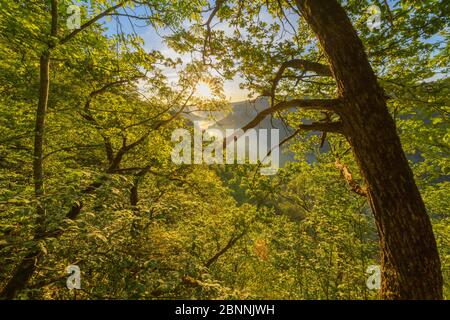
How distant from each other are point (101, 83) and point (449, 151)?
40.8 ft

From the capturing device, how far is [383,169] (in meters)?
2.77

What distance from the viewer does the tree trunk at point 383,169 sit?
2658mm

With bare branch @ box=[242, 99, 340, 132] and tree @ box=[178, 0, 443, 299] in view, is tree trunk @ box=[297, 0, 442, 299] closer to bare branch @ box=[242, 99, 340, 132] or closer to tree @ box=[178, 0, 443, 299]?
tree @ box=[178, 0, 443, 299]

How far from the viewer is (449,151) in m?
8.84

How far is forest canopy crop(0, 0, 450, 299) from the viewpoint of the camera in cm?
280

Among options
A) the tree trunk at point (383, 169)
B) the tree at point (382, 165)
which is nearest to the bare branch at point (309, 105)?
the tree at point (382, 165)

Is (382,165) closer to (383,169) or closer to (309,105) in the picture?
(383,169)

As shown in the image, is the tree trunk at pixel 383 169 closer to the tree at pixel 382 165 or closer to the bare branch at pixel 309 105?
the tree at pixel 382 165

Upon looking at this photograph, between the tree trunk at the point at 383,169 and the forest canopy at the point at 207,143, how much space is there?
0.01 meters

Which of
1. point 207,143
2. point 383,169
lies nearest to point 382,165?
point 383,169

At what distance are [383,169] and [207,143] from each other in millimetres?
5021

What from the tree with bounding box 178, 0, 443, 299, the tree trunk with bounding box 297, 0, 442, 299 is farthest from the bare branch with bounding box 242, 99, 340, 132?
the tree trunk with bounding box 297, 0, 442, 299

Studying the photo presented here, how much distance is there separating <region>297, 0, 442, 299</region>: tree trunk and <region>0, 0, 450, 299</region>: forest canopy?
14 mm
